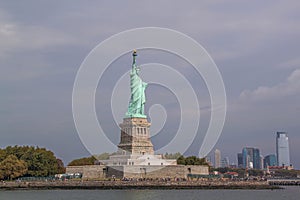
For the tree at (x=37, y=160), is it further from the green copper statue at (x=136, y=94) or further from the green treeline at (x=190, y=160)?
the green treeline at (x=190, y=160)

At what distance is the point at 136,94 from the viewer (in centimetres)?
7225

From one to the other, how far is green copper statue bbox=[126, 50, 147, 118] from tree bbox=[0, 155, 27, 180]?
16713 millimetres

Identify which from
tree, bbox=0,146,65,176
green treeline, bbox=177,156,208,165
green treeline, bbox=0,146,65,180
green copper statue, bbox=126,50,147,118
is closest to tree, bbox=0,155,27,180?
green treeline, bbox=0,146,65,180

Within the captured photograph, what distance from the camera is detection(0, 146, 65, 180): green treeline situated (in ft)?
223

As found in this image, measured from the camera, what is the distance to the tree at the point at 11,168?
67.7m

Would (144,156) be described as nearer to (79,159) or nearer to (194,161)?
(194,161)

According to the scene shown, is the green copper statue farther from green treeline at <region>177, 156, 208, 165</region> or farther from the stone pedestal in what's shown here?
green treeline at <region>177, 156, 208, 165</region>

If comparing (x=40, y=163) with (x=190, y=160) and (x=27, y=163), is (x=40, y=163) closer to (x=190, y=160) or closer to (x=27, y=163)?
(x=27, y=163)

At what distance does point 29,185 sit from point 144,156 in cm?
1531

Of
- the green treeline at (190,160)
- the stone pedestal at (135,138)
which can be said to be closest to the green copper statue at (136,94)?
the stone pedestal at (135,138)
